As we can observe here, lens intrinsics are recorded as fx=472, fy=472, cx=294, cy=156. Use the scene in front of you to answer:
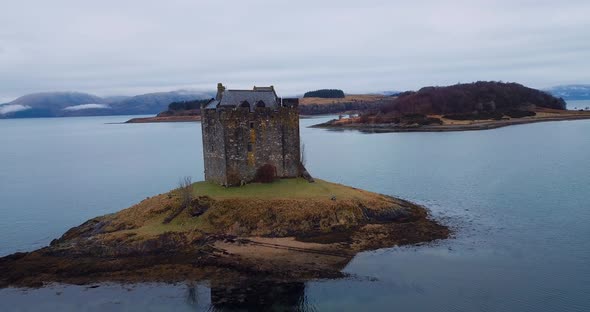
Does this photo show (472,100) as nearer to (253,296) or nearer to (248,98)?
(248,98)

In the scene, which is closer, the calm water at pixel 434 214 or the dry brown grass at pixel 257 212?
the calm water at pixel 434 214

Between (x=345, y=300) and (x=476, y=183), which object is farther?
(x=476, y=183)

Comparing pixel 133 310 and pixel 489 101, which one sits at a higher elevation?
pixel 489 101

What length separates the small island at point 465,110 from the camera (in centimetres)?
15300

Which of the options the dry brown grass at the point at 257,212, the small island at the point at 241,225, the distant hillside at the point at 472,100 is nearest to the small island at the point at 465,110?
the distant hillside at the point at 472,100

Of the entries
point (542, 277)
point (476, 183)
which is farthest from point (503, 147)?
point (542, 277)

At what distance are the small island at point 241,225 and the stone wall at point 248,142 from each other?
95 millimetres

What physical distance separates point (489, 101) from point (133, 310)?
163 metres

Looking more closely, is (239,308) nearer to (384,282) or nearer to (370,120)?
(384,282)

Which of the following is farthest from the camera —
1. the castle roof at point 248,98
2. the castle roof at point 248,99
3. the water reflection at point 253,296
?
the castle roof at point 248,98

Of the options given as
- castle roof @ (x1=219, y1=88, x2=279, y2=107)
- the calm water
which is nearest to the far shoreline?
the calm water

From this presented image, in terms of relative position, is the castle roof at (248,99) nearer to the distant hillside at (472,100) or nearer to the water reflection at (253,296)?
the water reflection at (253,296)

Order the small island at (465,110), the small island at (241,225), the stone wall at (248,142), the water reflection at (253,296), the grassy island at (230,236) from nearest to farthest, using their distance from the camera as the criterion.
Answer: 1. the water reflection at (253,296)
2. the grassy island at (230,236)
3. the small island at (241,225)
4. the stone wall at (248,142)
5. the small island at (465,110)

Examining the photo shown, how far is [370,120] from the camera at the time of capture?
174m
